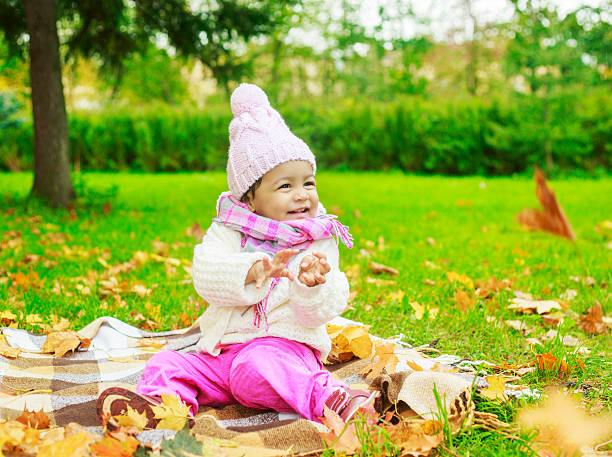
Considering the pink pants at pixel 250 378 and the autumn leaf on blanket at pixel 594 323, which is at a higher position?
the pink pants at pixel 250 378

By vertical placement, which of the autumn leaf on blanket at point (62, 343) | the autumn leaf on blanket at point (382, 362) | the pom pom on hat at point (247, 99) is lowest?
the autumn leaf on blanket at point (382, 362)

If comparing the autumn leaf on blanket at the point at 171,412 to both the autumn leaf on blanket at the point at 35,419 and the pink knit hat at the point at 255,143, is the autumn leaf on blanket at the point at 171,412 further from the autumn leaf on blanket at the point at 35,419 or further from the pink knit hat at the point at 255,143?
the pink knit hat at the point at 255,143

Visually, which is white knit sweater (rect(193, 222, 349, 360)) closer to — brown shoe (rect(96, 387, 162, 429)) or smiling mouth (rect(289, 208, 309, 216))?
smiling mouth (rect(289, 208, 309, 216))

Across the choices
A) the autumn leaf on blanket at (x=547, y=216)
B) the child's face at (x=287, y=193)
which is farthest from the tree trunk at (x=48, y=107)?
the autumn leaf on blanket at (x=547, y=216)

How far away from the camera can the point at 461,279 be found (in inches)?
147

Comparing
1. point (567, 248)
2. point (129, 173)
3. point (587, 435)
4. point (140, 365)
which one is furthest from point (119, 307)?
point (129, 173)

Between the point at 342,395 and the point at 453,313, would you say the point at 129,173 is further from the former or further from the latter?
the point at 342,395

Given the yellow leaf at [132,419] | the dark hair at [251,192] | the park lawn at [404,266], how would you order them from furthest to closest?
the park lawn at [404,266]
the dark hair at [251,192]
the yellow leaf at [132,419]

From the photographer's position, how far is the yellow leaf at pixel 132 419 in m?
1.78

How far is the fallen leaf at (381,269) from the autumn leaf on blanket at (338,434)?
88.5 inches

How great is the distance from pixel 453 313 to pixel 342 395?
1.38 metres

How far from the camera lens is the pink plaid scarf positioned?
2.16 metres

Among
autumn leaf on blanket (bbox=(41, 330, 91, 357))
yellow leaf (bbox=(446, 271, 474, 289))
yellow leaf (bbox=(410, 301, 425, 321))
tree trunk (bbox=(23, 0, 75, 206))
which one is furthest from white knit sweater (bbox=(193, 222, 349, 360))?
tree trunk (bbox=(23, 0, 75, 206))

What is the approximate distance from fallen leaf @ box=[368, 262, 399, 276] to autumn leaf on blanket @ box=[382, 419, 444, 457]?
222 cm
